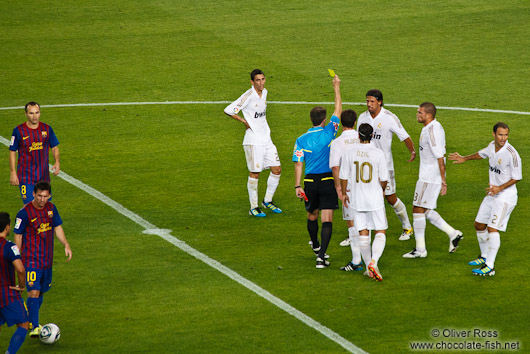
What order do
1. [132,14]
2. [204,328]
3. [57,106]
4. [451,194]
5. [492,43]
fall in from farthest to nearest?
[132,14] → [492,43] → [57,106] → [451,194] → [204,328]

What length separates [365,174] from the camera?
12008 mm

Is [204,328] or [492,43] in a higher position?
[492,43]

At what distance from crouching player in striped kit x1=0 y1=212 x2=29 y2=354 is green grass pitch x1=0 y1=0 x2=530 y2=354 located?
2.74ft

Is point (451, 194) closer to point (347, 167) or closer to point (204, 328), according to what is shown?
point (347, 167)

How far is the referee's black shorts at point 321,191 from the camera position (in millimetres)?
12820

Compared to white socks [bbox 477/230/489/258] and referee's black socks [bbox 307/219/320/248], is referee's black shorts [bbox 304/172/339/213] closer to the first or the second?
referee's black socks [bbox 307/219/320/248]

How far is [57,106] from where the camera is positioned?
74.6 ft

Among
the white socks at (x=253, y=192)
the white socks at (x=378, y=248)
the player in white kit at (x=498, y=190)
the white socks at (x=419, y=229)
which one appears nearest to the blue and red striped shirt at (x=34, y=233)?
the white socks at (x=378, y=248)

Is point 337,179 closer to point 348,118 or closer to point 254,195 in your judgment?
point 348,118

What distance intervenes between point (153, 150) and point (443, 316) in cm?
972

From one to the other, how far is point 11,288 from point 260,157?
21.7 feet

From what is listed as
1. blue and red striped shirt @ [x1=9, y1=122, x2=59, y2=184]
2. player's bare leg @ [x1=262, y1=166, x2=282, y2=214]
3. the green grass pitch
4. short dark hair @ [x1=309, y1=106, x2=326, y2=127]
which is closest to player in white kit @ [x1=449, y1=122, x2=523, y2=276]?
the green grass pitch

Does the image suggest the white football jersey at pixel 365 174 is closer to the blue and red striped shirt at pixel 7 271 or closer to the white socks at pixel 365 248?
the white socks at pixel 365 248

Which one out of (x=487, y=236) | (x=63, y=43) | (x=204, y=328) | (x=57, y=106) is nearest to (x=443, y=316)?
(x=487, y=236)
